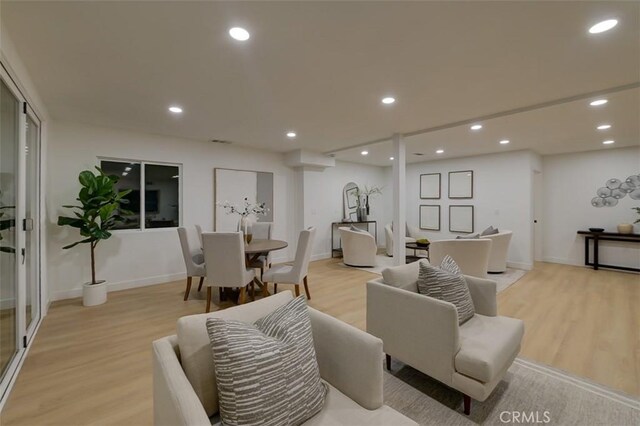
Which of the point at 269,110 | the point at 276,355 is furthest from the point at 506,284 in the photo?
the point at 276,355

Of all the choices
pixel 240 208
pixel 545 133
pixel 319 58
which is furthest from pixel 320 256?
pixel 319 58

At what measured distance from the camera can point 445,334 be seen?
5.75ft

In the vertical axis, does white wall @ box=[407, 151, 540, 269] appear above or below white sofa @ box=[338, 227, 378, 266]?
above

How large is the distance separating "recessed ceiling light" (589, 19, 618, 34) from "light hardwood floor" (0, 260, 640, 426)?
2.45 meters

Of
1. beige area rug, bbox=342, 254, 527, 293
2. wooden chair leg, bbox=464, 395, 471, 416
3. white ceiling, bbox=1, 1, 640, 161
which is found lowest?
wooden chair leg, bbox=464, 395, 471, 416

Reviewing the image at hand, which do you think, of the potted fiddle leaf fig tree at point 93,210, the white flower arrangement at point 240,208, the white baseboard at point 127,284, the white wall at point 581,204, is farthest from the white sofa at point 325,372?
the white wall at point 581,204

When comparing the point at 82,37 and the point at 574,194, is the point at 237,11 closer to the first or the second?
the point at 82,37

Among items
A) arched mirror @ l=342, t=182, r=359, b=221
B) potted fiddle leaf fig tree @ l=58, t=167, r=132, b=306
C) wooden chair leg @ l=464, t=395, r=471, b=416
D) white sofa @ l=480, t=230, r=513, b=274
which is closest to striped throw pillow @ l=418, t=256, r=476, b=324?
wooden chair leg @ l=464, t=395, r=471, b=416

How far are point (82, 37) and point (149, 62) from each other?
430 mm

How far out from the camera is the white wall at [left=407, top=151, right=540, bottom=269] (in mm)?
5723

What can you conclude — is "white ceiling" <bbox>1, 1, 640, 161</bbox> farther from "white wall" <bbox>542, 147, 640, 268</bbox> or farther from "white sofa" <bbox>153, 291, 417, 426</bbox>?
"white wall" <bbox>542, 147, 640, 268</bbox>

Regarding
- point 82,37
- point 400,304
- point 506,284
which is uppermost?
point 82,37

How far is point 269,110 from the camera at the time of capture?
350 cm

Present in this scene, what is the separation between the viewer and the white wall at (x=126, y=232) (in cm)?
387
